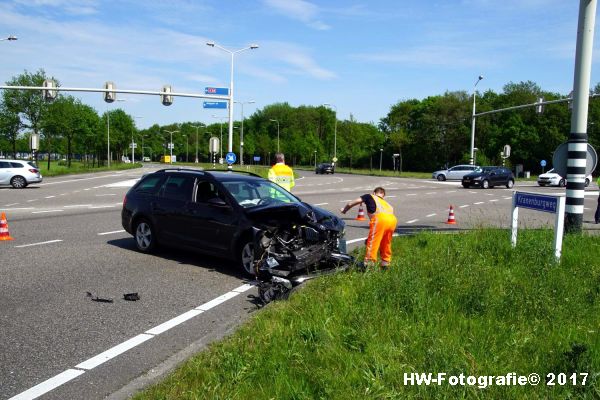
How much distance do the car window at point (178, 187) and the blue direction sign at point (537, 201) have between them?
5.40 metres

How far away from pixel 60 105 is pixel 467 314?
53630 mm

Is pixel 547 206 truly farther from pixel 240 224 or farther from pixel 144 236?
pixel 144 236

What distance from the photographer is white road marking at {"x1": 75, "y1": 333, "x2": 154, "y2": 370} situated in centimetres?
425

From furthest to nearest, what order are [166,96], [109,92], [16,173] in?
1. [166,96]
2. [109,92]
3. [16,173]

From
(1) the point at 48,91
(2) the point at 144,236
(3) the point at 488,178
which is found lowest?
(2) the point at 144,236

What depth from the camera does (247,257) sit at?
734 centimetres

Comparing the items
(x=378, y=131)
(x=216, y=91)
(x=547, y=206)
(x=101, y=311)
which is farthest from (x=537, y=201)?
(x=378, y=131)

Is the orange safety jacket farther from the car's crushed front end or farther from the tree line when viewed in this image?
the tree line

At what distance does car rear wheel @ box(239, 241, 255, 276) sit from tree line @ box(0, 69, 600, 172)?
159ft

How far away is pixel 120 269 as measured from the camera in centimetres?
780

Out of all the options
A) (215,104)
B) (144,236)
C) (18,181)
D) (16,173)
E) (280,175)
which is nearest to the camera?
(144,236)

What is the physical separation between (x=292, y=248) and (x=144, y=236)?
148 inches

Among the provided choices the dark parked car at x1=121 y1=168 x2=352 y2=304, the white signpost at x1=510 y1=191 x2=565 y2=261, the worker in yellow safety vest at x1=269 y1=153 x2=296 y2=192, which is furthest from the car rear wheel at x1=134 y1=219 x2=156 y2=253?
the white signpost at x1=510 y1=191 x2=565 y2=261

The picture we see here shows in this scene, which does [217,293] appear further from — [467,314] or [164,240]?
[467,314]
